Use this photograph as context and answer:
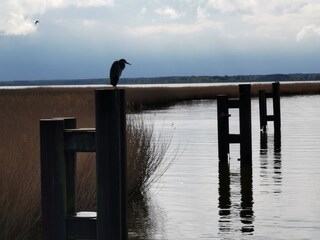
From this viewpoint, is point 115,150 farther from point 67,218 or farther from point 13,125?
point 13,125

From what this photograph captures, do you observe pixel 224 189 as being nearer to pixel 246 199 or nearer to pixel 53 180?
pixel 246 199

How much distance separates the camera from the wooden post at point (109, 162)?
510cm

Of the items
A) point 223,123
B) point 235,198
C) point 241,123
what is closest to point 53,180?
point 235,198

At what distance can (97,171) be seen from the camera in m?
5.16

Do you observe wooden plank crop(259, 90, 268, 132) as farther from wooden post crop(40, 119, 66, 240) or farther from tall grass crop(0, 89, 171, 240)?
wooden post crop(40, 119, 66, 240)

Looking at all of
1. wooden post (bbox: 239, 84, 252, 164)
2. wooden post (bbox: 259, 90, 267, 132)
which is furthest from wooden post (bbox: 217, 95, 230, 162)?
wooden post (bbox: 259, 90, 267, 132)

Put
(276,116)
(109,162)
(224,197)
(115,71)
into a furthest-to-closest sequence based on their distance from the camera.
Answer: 1. (276,116)
2. (224,197)
3. (115,71)
4. (109,162)

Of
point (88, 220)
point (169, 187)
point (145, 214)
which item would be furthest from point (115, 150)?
point (169, 187)

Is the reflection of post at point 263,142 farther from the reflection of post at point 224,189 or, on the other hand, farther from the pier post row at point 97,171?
the pier post row at point 97,171

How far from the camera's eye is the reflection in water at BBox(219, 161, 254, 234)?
10330 millimetres

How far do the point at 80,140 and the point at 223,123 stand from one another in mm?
12369

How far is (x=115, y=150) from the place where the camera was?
16.8 feet

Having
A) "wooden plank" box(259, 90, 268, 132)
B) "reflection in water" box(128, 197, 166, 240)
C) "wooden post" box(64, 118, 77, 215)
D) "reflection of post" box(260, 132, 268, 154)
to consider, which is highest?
"wooden plank" box(259, 90, 268, 132)

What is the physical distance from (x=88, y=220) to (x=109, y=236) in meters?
0.22
